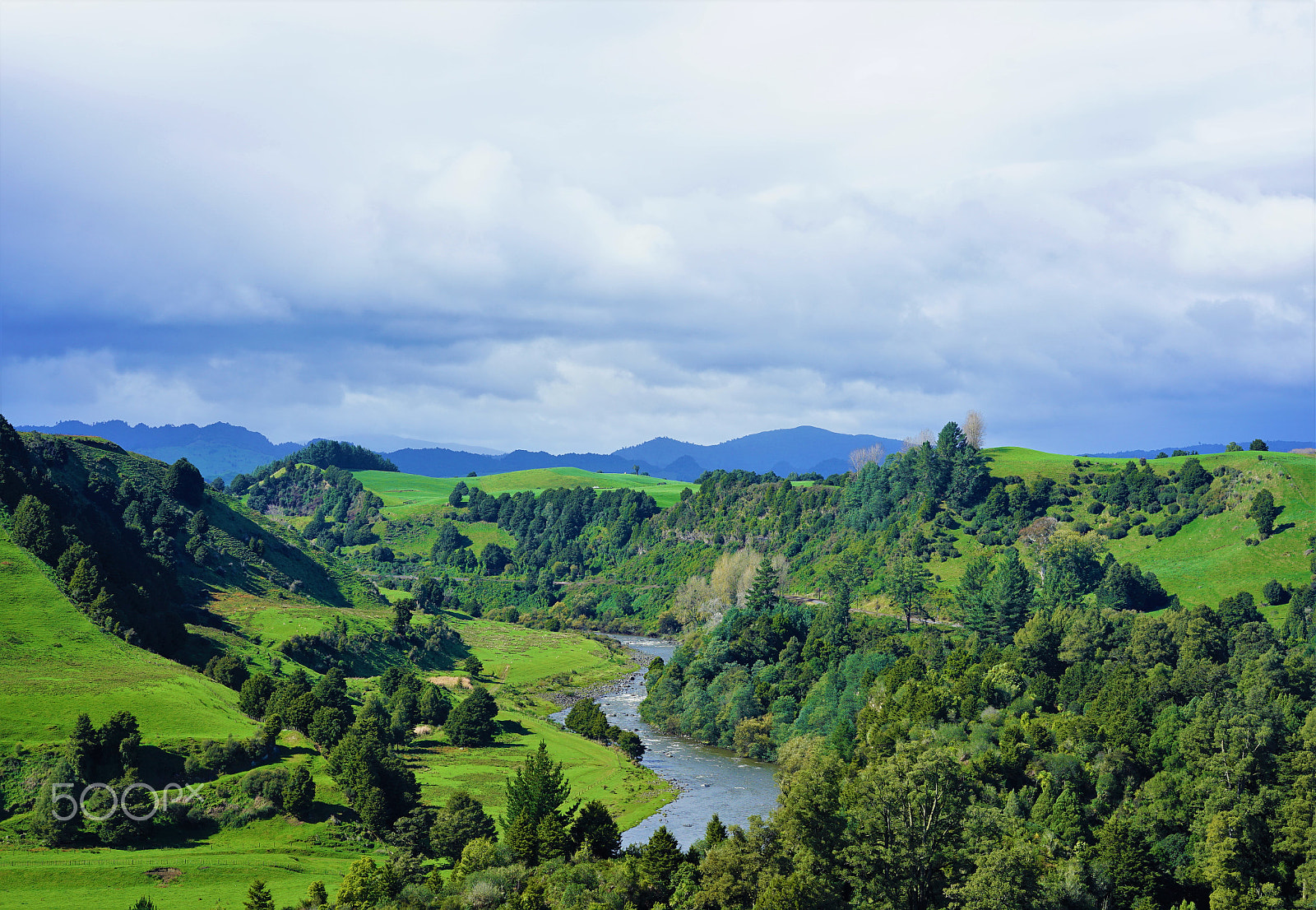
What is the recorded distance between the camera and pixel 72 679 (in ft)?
301

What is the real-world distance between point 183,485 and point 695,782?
116930 mm

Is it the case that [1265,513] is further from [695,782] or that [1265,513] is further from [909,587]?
[695,782]

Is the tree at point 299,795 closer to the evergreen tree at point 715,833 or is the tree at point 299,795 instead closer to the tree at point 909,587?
the evergreen tree at point 715,833

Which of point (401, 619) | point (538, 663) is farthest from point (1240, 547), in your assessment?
point (401, 619)

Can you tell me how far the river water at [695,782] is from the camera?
96.1 m

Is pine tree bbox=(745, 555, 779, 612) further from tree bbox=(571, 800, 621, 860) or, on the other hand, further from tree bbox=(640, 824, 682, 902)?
tree bbox=(640, 824, 682, 902)

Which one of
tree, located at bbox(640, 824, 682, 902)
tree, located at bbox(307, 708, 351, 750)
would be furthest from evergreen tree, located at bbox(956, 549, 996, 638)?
tree, located at bbox(307, 708, 351, 750)

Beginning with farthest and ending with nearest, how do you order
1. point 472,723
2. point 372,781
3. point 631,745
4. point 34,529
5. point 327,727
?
1. point 631,745
2. point 472,723
3. point 34,529
4. point 327,727
5. point 372,781

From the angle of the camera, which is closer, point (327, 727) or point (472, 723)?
point (327, 727)

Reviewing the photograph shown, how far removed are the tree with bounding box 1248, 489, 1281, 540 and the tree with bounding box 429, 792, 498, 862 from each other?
139 meters

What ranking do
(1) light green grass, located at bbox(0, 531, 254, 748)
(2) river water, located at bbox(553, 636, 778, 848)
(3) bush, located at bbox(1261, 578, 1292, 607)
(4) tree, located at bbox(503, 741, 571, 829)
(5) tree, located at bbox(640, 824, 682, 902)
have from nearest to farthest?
1. (5) tree, located at bbox(640, 824, 682, 902)
2. (4) tree, located at bbox(503, 741, 571, 829)
3. (1) light green grass, located at bbox(0, 531, 254, 748)
4. (2) river water, located at bbox(553, 636, 778, 848)
5. (3) bush, located at bbox(1261, 578, 1292, 607)

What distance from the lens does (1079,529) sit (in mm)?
184375

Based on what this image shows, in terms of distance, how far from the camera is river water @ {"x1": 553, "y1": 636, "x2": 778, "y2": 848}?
9612cm

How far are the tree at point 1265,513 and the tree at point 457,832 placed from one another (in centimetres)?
13901
